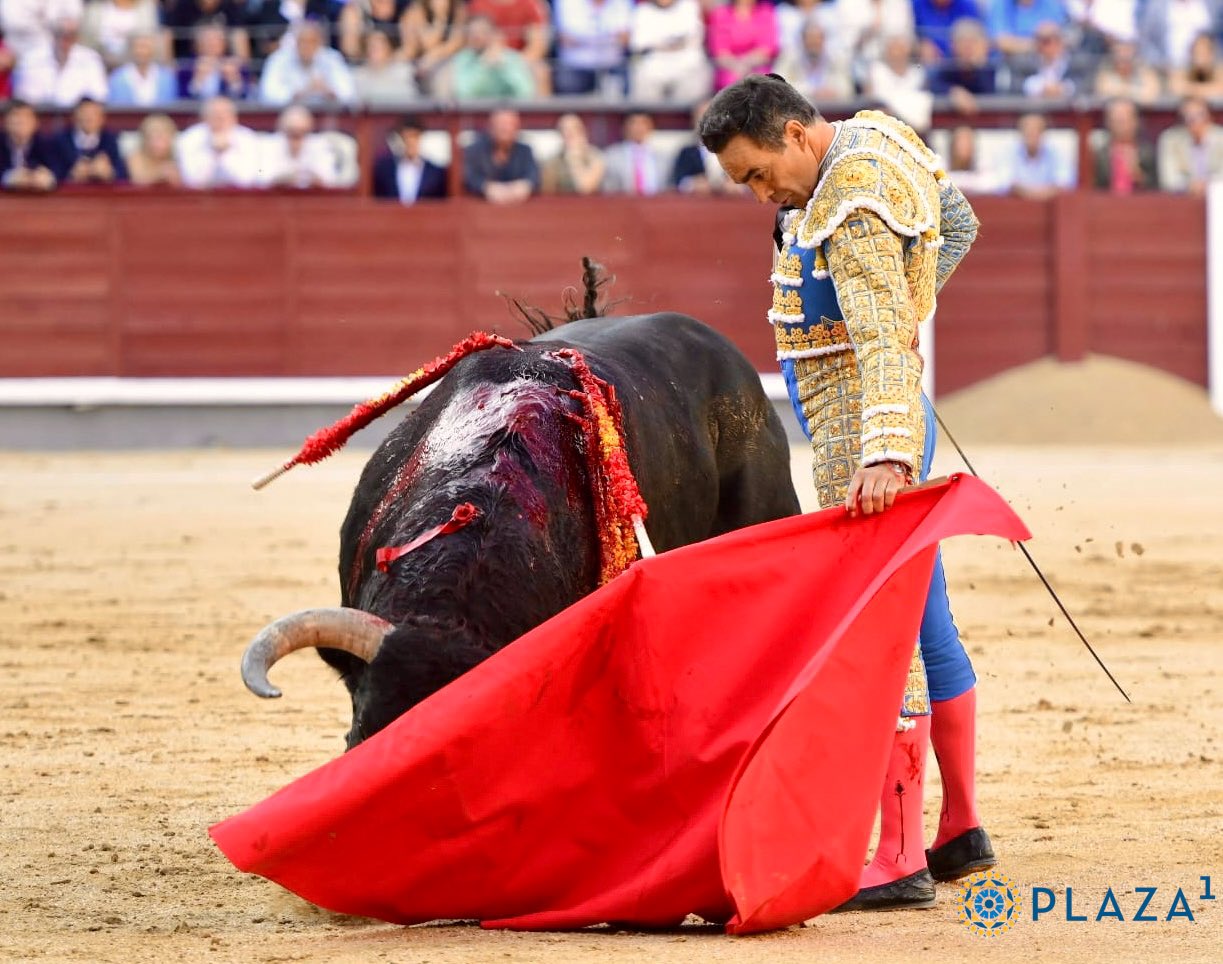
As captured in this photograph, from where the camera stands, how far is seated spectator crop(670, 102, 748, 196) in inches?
382

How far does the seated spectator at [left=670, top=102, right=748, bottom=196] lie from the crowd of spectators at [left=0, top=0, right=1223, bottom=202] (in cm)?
1

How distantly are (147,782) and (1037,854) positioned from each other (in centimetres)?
152

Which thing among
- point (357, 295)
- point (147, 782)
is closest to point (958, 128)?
point (357, 295)

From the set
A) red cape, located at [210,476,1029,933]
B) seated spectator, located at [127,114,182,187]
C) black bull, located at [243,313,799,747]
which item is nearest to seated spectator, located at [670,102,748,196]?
seated spectator, located at [127,114,182,187]

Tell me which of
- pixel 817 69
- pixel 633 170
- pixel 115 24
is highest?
pixel 115 24

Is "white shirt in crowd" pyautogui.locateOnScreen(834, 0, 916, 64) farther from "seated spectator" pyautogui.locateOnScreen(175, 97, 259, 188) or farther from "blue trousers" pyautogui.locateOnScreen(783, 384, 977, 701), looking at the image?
"blue trousers" pyautogui.locateOnScreen(783, 384, 977, 701)

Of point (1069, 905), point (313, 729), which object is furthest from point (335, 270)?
point (1069, 905)

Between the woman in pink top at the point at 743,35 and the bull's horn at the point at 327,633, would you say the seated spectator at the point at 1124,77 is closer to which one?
the woman in pink top at the point at 743,35

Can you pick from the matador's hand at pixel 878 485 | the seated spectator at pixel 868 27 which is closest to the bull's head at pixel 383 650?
the matador's hand at pixel 878 485

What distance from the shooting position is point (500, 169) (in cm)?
969

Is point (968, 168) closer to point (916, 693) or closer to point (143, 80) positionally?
point (143, 80)

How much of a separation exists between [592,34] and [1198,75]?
3132 mm

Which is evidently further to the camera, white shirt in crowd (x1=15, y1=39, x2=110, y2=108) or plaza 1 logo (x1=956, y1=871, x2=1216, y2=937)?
Answer: white shirt in crowd (x1=15, y1=39, x2=110, y2=108)

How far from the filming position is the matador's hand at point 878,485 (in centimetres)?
245
